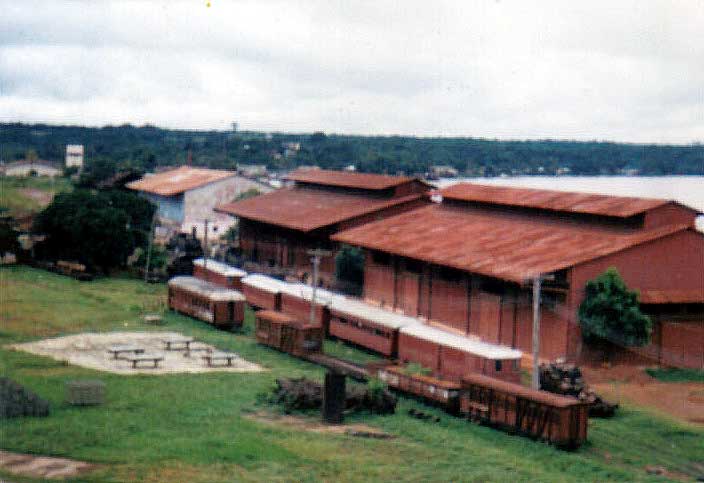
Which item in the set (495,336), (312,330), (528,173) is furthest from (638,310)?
(528,173)

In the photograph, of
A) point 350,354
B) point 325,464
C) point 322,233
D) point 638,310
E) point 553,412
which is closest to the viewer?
point 325,464

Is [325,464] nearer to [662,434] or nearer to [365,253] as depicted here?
[662,434]

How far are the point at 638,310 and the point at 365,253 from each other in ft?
65.4

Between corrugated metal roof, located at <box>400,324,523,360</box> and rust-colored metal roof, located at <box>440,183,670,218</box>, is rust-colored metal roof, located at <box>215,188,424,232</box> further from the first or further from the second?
corrugated metal roof, located at <box>400,324,523,360</box>

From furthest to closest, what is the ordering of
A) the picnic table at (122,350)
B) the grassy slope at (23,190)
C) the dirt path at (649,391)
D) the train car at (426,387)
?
the grassy slope at (23,190), the picnic table at (122,350), the dirt path at (649,391), the train car at (426,387)

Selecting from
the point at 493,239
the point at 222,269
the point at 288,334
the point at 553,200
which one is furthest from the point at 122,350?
the point at 553,200

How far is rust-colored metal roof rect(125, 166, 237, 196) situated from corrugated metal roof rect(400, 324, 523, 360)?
5218cm

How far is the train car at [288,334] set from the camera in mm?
38375

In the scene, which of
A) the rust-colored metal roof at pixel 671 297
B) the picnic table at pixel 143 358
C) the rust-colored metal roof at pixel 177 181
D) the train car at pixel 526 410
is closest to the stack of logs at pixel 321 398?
the train car at pixel 526 410

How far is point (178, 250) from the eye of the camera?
229ft

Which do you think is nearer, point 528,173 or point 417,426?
point 417,426

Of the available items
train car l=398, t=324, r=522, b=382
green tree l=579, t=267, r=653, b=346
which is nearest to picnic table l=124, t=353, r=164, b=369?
train car l=398, t=324, r=522, b=382

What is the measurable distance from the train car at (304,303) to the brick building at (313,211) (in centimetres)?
960

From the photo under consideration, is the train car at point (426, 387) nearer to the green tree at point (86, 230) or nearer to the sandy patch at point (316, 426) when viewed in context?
the sandy patch at point (316, 426)
